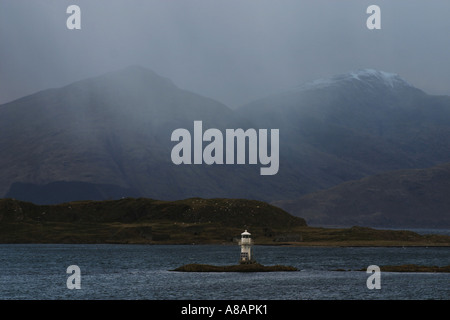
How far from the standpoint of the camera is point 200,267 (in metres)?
166

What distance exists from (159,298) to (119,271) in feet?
206

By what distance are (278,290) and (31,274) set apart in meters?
71.9

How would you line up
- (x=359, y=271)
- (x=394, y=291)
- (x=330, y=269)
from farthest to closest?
(x=330, y=269)
(x=359, y=271)
(x=394, y=291)
